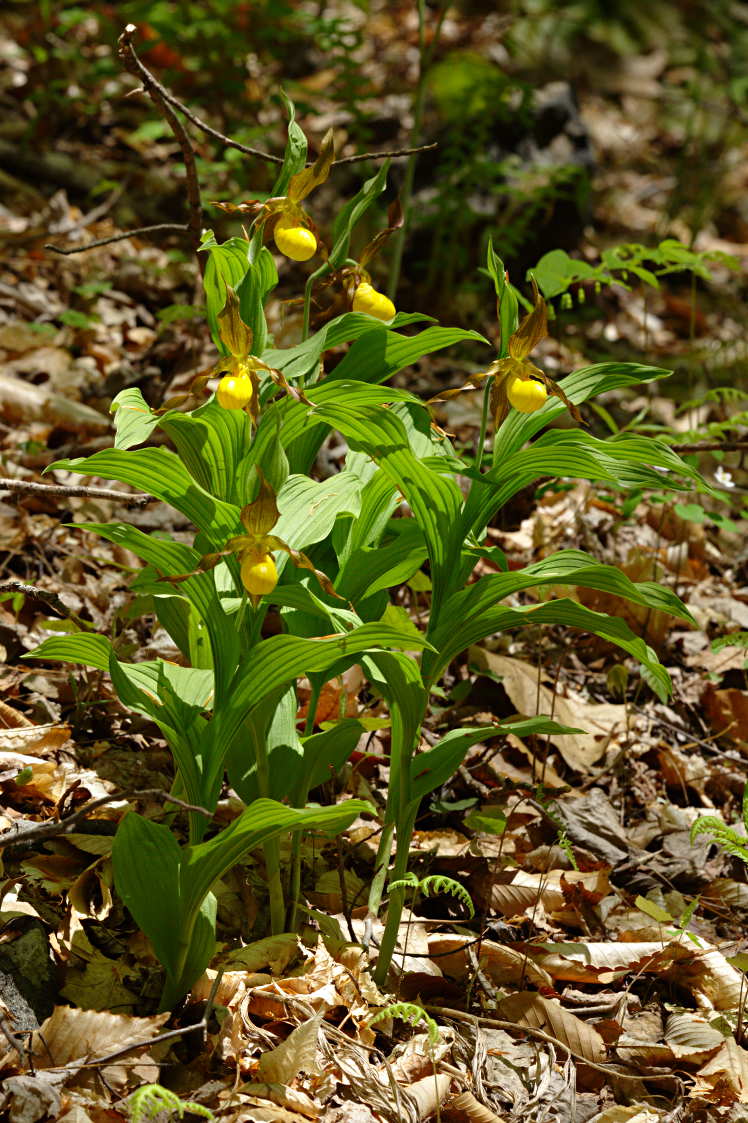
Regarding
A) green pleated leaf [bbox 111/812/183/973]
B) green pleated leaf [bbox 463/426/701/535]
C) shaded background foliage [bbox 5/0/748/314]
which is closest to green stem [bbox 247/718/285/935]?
green pleated leaf [bbox 111/812/183/973]

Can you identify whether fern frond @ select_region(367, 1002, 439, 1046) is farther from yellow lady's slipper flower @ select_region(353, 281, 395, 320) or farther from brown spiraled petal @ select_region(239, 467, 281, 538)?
yellow lady's slipper flower @ select_region(353, 281, 395, 320)

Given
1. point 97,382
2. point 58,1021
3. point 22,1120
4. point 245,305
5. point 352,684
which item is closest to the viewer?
point 22,1120

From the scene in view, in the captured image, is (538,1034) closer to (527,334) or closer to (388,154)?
(527,334)

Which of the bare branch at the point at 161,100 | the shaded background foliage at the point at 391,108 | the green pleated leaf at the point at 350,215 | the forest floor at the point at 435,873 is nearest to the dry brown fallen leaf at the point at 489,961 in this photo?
the forest floor at the point at 435,873

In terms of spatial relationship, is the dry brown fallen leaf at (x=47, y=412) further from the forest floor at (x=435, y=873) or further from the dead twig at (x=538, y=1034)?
the dead twig at (x=538, y=1034)

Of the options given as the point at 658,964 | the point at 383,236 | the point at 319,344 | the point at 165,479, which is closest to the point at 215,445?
the point at 165,479

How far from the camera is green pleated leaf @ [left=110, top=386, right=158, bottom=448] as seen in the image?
1.42m

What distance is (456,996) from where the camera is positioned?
183cm

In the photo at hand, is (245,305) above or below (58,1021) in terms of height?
above

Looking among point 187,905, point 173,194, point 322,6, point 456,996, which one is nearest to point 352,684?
point 456,996

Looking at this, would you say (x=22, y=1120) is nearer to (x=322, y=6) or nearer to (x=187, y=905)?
(x=187, y=905)

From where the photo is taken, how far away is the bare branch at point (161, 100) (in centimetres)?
185

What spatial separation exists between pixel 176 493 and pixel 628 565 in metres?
2.00

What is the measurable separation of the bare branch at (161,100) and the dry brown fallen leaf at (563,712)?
137 centimetres
